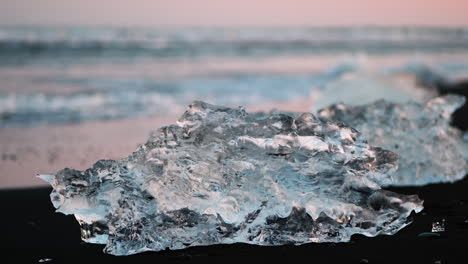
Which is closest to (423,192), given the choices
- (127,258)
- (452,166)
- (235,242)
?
(452,166)

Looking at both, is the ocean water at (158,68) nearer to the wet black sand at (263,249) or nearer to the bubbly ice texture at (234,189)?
the wet black sand at (263,249)

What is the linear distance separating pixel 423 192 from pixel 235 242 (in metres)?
1.38

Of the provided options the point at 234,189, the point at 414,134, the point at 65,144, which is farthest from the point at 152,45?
the point at 234,189

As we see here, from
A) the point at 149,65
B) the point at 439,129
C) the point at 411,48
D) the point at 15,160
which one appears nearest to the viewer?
the point at 439,129

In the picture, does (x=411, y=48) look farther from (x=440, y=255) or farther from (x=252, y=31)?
(x=440, y=255)

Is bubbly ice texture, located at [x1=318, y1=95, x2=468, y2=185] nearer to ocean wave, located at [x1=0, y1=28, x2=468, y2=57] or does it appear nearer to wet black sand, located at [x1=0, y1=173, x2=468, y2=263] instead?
wet black sand, located at [x1=0, y1=173, x2=468, y2=263]

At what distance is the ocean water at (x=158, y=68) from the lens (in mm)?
7728

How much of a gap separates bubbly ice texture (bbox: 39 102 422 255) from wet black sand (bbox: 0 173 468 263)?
5 cm

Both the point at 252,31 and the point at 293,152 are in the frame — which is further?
the point at 252,31

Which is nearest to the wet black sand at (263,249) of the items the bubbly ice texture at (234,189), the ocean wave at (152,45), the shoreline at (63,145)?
the bubbly ice texture at (234,189)

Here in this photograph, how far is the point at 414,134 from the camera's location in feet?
12.2

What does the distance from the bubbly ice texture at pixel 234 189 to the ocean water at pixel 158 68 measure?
4.02m

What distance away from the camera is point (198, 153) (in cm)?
267

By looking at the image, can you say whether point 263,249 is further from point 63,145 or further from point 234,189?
point 63,145
